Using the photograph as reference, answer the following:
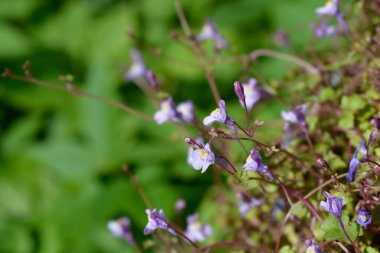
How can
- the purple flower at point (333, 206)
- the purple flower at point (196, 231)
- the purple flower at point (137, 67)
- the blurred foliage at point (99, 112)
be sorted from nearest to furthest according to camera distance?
1. the purple flower at point (333, 206)
2. the purple flower at point (196, 231)
3. the purple flower at point (137, 67)
4. the blurred foliage at point (99, 112)

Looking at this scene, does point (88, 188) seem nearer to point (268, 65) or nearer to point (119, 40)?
point (268, 65)

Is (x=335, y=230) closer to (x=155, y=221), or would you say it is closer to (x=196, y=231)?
(x=155, y=221)

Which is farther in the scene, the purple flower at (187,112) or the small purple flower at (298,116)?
the purple flower at (187,112)

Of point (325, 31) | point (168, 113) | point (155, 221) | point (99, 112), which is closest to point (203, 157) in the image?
point (155, 221)

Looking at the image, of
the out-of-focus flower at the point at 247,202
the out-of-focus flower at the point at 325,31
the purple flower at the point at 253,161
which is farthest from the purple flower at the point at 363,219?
the out-of-focus flower at the point at 325,31

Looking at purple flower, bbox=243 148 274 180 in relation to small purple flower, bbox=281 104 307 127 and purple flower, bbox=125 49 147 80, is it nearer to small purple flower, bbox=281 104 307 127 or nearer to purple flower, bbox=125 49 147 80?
small purple flower, bbox=281 104 307 127

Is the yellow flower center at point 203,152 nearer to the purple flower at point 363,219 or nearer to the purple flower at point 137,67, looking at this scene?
the purple flower at point 363,219

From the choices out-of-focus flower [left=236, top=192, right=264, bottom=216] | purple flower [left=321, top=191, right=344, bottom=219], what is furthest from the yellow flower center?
out-of-focus flower [left=236, top=192, right=264, bottom=216]
